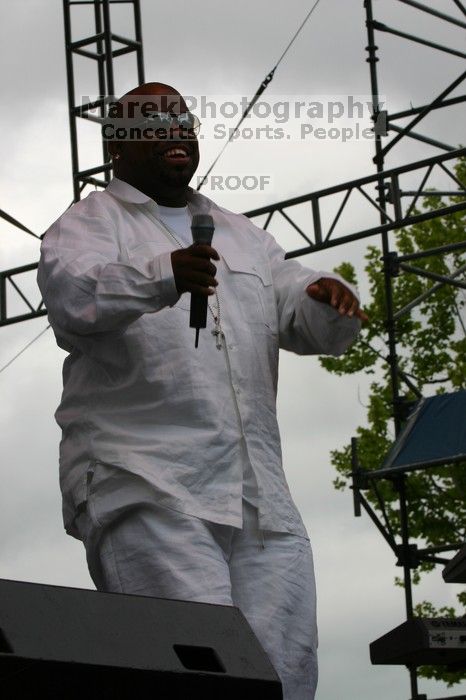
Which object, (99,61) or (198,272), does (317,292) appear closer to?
(198,272)

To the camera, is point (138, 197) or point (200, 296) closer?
point (200, 296)

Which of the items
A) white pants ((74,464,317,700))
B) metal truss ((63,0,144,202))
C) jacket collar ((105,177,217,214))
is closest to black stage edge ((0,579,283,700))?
white pants ((74,464,317,700))

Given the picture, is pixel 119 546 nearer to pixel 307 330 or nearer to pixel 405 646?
pixel 307 330

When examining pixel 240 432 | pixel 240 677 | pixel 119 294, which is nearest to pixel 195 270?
pixel 119 294

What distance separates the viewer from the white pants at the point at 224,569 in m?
3.14

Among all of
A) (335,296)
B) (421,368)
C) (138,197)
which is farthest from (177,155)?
(421,368)

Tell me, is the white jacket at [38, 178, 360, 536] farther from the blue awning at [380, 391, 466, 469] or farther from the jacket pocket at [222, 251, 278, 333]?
the blue awning at [380, 391, 466, 469]

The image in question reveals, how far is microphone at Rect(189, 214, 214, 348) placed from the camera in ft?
10.1

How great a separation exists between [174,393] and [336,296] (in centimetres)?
41

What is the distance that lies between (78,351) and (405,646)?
17.2 feet

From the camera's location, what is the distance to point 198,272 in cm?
309

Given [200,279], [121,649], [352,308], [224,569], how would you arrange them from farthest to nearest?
[352,308] < [224,569] < [200,279] < [121,649]

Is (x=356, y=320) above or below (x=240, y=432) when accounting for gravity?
above

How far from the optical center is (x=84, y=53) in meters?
9.31
